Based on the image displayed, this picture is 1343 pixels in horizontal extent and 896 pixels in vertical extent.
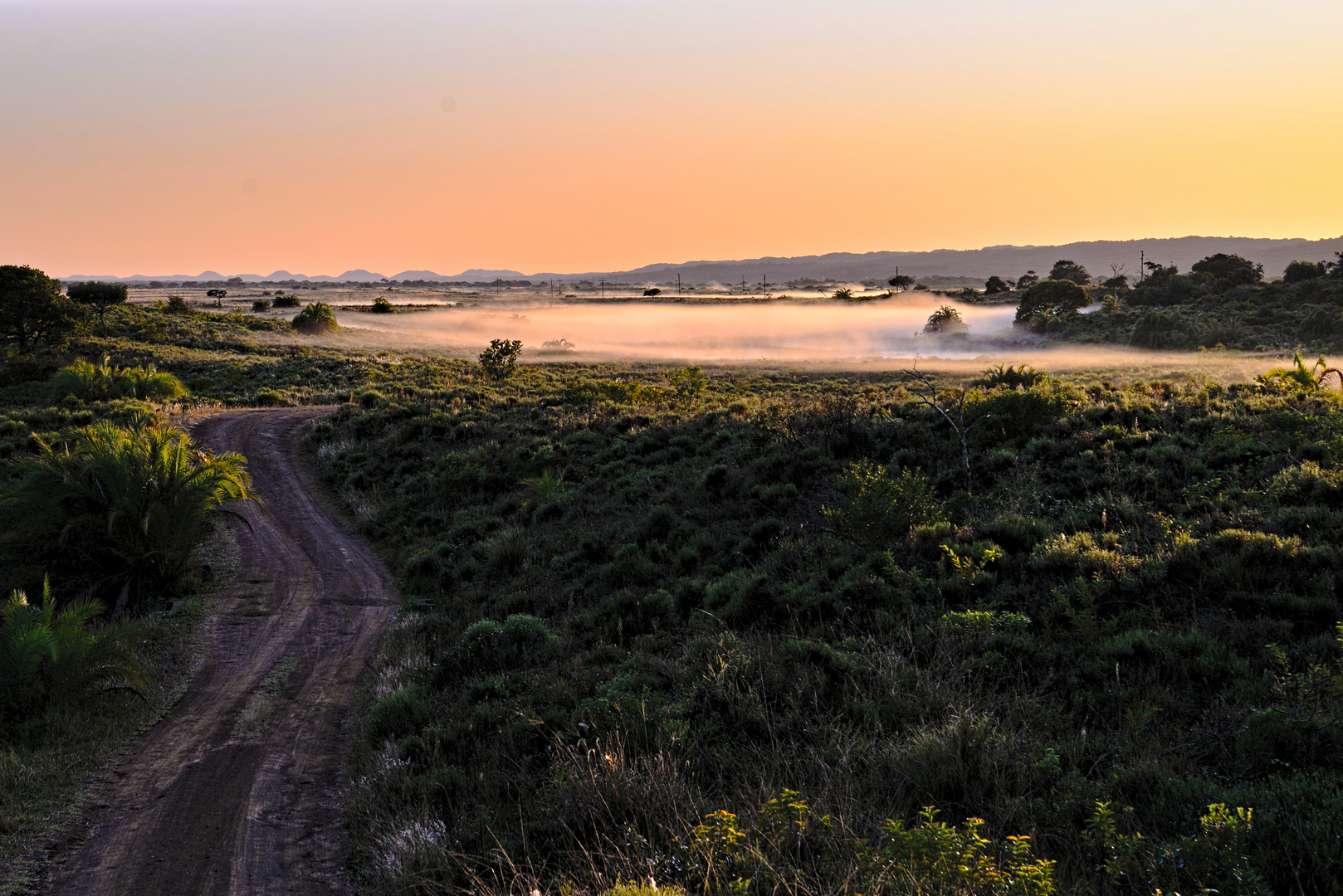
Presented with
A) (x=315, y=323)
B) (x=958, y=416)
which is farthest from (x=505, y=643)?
(x=315, y=323)

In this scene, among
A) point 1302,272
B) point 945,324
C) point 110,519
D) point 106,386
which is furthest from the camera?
point 945,324

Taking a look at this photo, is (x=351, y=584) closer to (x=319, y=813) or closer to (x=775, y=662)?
(x=319, y=813)

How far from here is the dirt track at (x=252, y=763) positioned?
15.5 feet

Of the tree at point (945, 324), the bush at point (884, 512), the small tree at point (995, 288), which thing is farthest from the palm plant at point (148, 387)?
the small tree at point (995, 288)

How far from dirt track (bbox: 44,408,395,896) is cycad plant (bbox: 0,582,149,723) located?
2.51ft

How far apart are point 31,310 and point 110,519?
40.2 metres

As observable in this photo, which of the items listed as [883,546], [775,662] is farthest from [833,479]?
[775,662]

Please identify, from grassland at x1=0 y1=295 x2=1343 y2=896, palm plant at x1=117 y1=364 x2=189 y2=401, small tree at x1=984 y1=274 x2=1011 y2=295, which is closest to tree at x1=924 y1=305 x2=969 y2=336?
small tree at x1=984 y1=274 x2=1011 y2=295

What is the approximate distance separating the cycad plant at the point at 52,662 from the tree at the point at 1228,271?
277ft

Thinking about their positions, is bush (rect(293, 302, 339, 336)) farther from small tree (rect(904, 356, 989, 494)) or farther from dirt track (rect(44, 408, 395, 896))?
small tree (rect(904, 356, 989, 494))

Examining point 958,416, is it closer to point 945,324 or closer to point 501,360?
point 501,360

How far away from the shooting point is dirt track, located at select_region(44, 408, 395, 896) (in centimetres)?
471

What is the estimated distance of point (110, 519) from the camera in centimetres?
962

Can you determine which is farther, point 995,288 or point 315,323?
point 995,288
